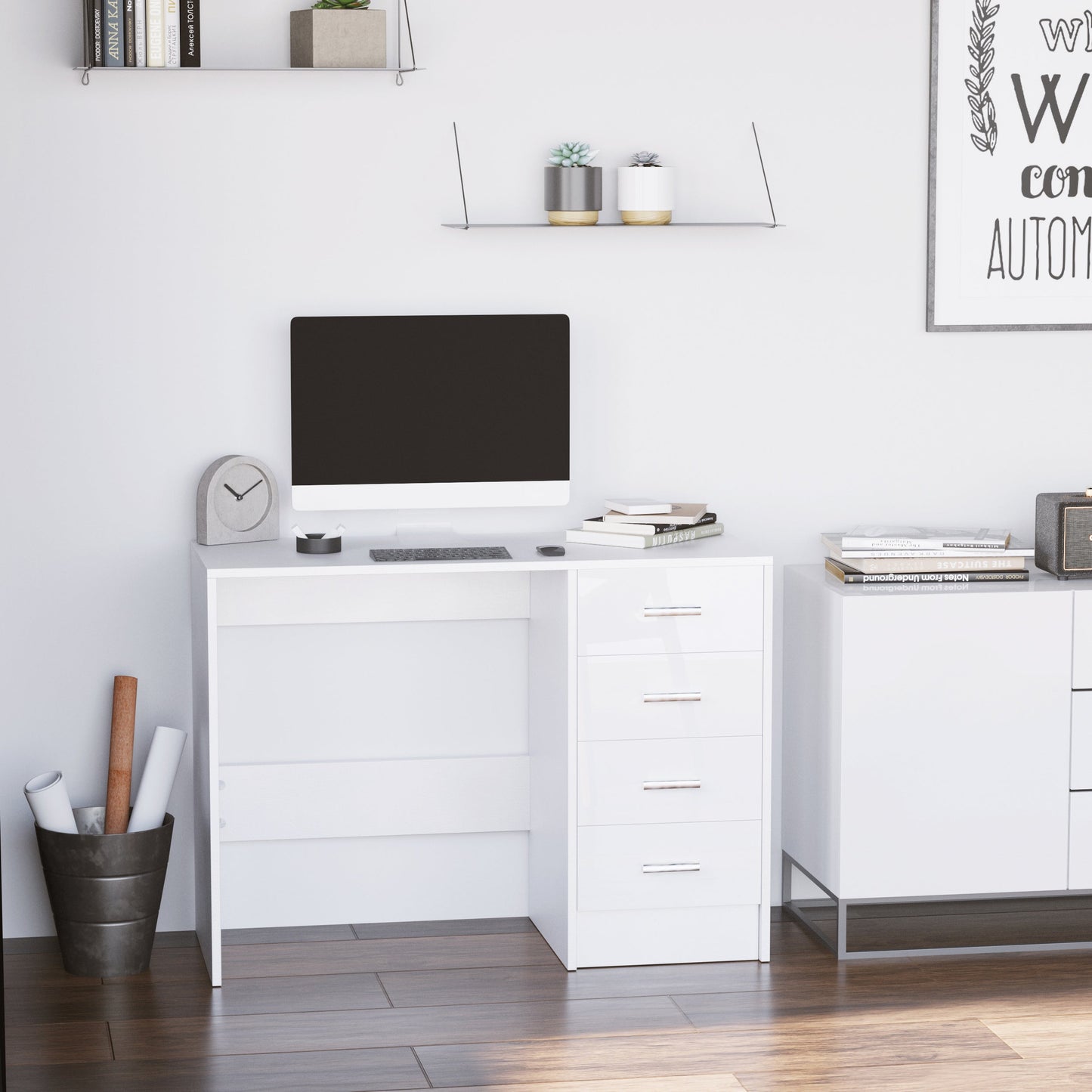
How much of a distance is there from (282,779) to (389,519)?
2.07 feet

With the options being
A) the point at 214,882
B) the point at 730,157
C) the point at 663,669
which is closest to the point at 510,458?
the point at 663,669

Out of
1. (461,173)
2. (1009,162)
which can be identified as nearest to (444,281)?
(461,173)

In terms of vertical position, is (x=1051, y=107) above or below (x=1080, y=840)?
above

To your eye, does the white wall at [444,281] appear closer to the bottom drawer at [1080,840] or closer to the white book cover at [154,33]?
the white book cover at [154,33]

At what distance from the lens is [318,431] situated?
10.9 feet

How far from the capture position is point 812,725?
3385 millimetres

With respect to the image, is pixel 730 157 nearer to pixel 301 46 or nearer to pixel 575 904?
pixel 301 46

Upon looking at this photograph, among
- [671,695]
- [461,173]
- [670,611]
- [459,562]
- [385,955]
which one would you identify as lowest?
[385,955]

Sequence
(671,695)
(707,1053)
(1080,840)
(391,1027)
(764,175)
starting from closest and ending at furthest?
(707,1053)
(391,1027)
(671,695)
(1080,840)
(764,175)

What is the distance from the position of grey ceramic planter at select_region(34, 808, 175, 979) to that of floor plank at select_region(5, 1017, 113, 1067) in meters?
0.25

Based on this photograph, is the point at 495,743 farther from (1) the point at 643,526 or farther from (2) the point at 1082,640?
(2) the point at 1082,640

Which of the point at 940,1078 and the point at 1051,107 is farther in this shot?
the point at 1051,107

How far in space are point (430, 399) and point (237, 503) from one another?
0.48 meters

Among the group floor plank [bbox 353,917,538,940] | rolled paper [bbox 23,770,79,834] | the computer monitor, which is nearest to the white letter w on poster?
the computer monitor
